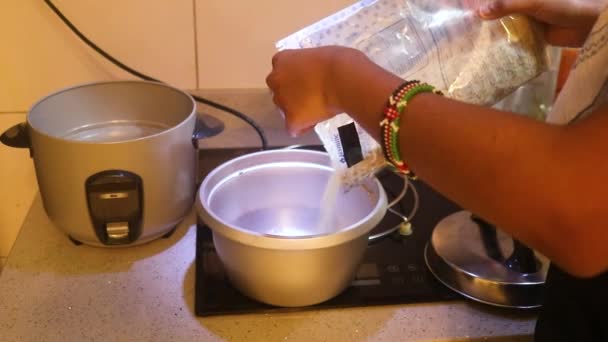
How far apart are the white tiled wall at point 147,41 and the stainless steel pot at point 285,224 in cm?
31

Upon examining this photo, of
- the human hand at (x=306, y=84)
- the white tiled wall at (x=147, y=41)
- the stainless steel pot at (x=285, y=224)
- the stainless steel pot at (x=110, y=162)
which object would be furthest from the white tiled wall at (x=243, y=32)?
the human hand at (x=306, y=84)

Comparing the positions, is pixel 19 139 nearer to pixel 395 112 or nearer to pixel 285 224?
pixel 285 224

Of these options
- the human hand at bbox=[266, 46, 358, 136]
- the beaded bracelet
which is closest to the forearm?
the beaded bracelet

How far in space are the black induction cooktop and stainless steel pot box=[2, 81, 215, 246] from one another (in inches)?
3.5

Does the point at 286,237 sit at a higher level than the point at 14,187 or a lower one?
higher

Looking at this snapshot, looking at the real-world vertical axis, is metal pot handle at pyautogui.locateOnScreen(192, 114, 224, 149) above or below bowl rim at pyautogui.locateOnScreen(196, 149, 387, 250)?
above

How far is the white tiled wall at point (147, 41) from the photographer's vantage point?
99 cm

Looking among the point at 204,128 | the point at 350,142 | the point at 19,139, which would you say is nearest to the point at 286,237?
the point at 350,142

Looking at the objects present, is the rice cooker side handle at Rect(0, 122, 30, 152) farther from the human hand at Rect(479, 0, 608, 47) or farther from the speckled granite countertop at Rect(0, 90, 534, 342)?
the human hand at Rect(479, 0, 608, 47)

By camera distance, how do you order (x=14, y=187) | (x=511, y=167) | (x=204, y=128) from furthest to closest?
(x=14, y=187), (x=204, y=128), (x=511, y=167)

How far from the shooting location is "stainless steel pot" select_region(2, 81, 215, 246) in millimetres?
709

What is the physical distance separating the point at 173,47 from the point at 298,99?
1.60 ft

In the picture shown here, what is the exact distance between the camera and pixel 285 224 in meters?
0.80

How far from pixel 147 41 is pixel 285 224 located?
0.43 m
